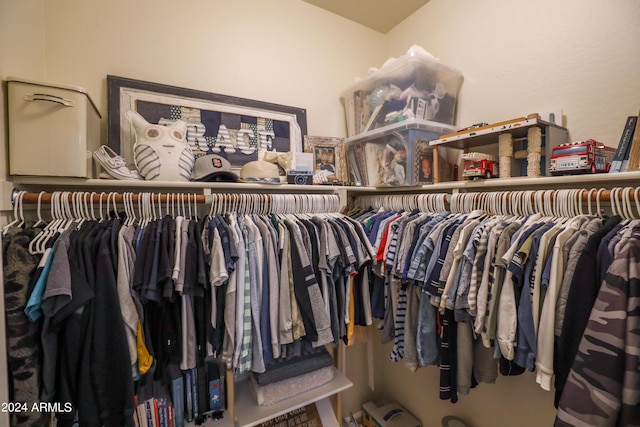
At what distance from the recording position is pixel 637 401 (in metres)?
0.70

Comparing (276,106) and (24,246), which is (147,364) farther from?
(276,106)

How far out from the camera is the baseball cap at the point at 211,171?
4.25 ft

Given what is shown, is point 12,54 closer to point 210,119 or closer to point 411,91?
point 210,119

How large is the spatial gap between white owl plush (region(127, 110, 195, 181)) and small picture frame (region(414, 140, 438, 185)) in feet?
4.01

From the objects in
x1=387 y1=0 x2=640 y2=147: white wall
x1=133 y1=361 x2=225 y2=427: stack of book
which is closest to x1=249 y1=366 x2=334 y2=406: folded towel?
x1=133 y1=361 x2=225 y2=427: stack of book

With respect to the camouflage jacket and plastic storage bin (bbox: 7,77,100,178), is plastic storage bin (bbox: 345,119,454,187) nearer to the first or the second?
the camouflage jacket

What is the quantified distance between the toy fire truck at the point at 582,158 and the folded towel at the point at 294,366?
1398 millimetres

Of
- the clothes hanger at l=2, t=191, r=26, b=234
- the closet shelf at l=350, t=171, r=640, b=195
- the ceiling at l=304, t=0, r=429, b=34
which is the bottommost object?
the clothes hanger at l=2, t=191, r=26, b=234

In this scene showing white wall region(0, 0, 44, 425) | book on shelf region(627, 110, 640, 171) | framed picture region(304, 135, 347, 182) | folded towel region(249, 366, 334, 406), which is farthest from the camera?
framed picture region(304, 135, 347, 182)

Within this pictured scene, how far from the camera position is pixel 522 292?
1.00m

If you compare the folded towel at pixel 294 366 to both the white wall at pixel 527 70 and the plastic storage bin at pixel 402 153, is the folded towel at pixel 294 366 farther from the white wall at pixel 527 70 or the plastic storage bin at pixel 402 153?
the plastic storage bin at pixel 402 153

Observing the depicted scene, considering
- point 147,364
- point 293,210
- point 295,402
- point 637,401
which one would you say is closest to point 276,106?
point 293,210

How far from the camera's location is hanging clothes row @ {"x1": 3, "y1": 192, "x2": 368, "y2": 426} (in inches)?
35.1

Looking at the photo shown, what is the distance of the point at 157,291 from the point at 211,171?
1.85 feet
